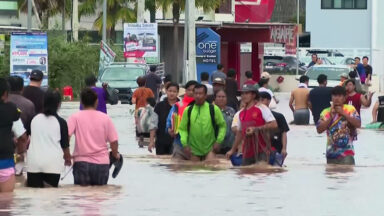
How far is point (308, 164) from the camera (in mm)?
22547

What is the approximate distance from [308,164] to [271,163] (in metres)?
2.45

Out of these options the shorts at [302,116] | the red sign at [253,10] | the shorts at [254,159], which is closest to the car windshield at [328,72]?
the shorts at [302,116]

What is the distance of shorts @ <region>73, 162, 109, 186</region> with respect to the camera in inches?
657

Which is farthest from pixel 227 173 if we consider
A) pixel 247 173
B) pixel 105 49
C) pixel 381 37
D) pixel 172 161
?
pixel 381 37

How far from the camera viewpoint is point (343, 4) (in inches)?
3777

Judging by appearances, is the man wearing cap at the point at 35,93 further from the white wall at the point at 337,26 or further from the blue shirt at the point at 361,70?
the white wall at the point at 337,26

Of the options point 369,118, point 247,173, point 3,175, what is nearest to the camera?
point 3,175

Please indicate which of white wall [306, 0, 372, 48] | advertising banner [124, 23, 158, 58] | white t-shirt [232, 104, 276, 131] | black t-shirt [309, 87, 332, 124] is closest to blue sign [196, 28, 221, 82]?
advertising banner [124, 23, 158, 58]

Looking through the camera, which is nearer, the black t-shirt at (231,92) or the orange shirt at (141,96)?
the black t-shirt at (231,92)

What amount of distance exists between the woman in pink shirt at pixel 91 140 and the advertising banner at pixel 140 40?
121 feet

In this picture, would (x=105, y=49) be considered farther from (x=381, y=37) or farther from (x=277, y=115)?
(x=381, y=37)

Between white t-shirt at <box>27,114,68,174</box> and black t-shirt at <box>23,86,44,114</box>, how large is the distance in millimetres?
4550

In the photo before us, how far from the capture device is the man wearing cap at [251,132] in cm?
1967

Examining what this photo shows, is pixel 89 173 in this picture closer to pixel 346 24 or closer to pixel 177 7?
pixel 177 7
